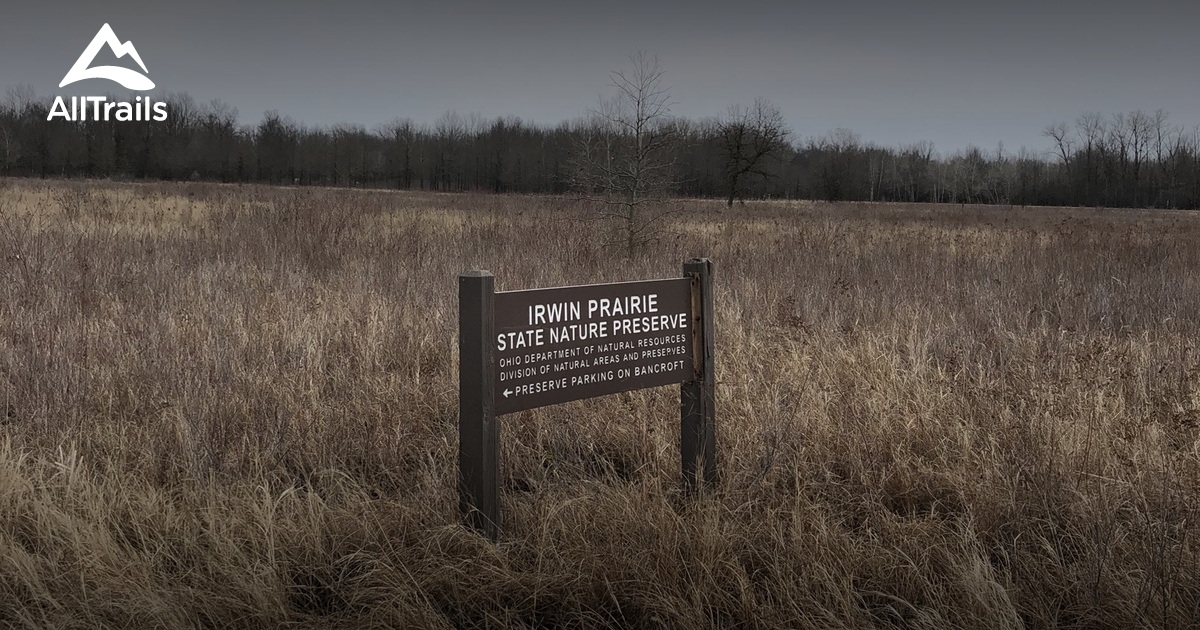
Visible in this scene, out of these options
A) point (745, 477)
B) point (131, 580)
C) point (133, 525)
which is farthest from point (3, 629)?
point (745, 477)

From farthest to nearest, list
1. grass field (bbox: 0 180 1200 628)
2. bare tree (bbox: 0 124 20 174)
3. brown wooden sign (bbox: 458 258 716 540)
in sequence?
bare tree (bbox: 0 124 20 174) → brown wooden sign (bbox: 458 258 716 540) → grass field (bbox: 0 180 1200 628)

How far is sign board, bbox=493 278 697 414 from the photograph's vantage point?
2900mm

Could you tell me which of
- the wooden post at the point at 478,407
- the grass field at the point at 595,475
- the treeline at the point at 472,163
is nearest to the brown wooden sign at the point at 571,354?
the wooden post at the point at 478,407

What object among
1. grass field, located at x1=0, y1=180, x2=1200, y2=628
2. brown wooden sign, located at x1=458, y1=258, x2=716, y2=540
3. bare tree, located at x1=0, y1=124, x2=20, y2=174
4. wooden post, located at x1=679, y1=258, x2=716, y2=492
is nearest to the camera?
grass field, located at x1=0, y1=180, x2=1200, y2=628

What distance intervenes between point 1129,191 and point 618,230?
66.6 metres

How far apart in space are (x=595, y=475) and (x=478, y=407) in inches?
47.3

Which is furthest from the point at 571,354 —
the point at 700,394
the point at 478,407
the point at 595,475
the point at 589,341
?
the point at 595,475

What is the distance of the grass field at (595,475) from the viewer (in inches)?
106

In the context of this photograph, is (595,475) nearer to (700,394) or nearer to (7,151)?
(700,394)

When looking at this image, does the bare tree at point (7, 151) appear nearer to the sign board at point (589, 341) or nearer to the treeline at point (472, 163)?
the treeline at point (472, 163)

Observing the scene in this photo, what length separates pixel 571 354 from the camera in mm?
3072

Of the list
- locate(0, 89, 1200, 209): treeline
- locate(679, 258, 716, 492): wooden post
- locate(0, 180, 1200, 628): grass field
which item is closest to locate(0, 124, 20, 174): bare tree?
locate(0, 89, 1200, 209): treeline

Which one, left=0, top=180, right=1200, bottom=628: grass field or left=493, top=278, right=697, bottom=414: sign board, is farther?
left=493, top=278, right=697, bottom=414: sign board

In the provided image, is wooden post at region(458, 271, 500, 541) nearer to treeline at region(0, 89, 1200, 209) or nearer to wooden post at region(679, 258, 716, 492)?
wooden post at region(679, 258, 716, 492)
